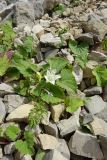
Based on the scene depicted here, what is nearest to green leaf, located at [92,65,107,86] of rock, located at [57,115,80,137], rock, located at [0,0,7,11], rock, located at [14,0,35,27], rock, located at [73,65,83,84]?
rock, located at [73,65,83,84]

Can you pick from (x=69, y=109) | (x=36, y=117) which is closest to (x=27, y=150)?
(x=36, y=117)

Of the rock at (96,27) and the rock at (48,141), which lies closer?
the rock at (48,141)

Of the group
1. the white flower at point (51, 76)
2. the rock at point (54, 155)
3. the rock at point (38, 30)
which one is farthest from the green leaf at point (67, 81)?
the rock at point (38, 30)

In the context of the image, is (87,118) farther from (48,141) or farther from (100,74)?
(100,74)

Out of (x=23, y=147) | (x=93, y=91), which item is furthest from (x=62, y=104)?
(x=23, y=147)

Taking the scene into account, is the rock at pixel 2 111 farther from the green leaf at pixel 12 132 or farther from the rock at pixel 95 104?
the rock at pixel 95 104
